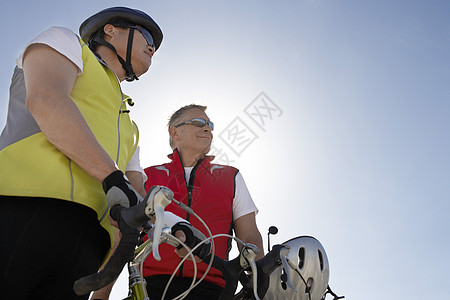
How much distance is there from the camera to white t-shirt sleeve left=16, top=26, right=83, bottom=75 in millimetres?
2160

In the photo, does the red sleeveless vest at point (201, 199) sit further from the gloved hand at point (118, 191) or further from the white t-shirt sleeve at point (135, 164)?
the gloved hand at point (118, 191)

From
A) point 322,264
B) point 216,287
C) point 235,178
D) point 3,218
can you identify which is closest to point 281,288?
point 322,264

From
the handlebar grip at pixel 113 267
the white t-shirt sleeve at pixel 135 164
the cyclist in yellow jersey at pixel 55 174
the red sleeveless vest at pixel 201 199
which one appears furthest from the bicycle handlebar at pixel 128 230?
the red sleeveless vest at pixel 201 199

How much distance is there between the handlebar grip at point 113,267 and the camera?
5.73ft

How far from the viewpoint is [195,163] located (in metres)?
4.70

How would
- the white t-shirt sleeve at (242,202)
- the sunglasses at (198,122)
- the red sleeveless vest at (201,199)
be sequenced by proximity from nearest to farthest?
1. the red sleeveless vest at (201,199)
2. the white t-shirt sleeve at (242,202)
3. the sunglasses at (198,122)

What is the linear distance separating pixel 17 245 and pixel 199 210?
7.59 feet

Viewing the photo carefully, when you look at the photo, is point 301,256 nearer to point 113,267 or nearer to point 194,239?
point 194,239

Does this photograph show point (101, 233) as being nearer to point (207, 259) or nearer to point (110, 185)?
point (110, 185)

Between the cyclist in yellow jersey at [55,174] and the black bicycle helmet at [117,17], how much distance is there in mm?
973

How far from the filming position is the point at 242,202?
4.29 meters

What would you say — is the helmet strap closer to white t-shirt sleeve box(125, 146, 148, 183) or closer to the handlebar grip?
white t-shirt sleeve box(125, 146, 148, 183)

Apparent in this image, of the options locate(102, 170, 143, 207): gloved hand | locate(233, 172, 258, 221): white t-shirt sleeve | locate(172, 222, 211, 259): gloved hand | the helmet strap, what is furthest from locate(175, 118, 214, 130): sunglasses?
locate(102, 170, 143, 207): gloved hand

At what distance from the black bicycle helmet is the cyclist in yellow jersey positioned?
97 cm
